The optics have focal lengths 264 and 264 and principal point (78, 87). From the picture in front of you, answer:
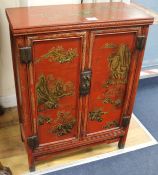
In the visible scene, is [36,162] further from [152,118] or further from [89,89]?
[152,118]

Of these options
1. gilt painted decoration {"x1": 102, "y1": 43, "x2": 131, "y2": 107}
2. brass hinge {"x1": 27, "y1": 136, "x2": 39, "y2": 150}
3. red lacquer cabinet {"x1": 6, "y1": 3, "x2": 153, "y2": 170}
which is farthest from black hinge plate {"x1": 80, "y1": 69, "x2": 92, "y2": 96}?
brass hinge {"x1": 27, "y1": 136, "x2": 39, "y2": 150}

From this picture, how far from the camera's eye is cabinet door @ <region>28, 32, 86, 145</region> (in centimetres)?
124

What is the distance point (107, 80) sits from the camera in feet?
4.80

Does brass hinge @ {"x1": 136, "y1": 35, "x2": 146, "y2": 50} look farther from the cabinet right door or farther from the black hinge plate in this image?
the black hinge plate

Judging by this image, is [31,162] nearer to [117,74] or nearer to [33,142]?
[33,142]

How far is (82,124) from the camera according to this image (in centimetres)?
156

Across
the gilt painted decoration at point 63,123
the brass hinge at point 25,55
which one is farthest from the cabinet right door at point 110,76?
the brass hinge at point 25,55

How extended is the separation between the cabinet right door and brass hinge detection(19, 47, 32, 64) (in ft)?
1.01

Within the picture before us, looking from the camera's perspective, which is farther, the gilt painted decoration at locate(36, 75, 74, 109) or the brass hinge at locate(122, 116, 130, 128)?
the brass hinge at locate(122, 116, 130, 128)

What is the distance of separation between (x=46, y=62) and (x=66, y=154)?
2.46 feet

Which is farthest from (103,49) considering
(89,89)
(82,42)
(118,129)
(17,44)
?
(118,129)

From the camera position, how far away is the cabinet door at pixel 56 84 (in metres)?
1.24

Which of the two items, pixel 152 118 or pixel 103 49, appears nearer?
pixel 103 49

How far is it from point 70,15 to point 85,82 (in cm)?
35
